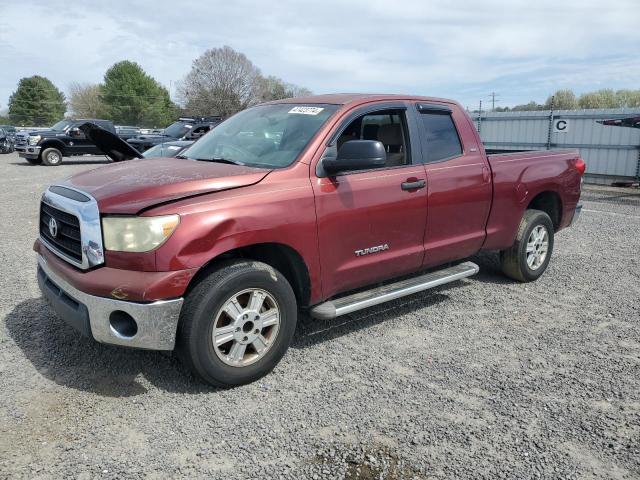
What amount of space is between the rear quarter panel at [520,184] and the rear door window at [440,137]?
51 cm

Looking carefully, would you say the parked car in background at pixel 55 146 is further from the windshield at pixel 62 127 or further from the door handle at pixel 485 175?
the door handle at pixel 485 175

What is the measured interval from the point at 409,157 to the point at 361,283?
3.76 ft

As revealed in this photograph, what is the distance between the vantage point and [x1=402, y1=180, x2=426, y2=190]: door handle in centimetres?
423

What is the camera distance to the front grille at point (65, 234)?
3.32 metres

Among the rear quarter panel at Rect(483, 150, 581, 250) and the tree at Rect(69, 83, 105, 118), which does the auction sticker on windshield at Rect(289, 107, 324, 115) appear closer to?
the rear quarter panel at Rect(483, 150, 581, 250)

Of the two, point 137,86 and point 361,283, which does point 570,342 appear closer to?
point 361,283

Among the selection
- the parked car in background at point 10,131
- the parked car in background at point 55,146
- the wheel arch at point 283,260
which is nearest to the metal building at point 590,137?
the wheel arch at point 283,260

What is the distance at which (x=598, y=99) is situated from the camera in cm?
4284

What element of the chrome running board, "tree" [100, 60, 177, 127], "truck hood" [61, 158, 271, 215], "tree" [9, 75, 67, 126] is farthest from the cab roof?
"tree" [9, 75, 67, 126]

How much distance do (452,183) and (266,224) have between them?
6.45 ft

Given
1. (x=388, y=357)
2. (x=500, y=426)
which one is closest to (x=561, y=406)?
(x=500, y=426)

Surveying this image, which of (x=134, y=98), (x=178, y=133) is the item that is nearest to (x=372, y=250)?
(x=178, y=133)

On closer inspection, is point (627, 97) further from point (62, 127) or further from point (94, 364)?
point (94, 364)

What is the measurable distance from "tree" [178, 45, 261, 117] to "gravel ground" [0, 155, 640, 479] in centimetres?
7226
